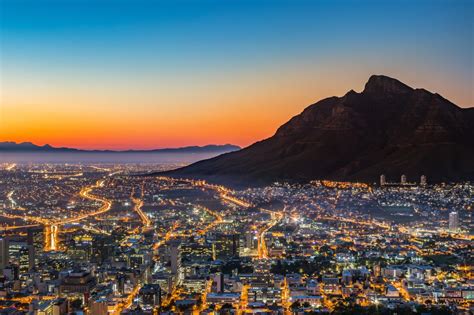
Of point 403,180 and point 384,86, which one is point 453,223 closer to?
point 403,180

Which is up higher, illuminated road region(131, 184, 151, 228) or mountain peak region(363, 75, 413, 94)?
mountain peak region(363, 75, 413, 94)

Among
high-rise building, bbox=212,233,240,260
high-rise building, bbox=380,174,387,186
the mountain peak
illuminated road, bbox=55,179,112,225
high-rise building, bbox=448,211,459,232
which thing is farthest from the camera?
the mountain peak

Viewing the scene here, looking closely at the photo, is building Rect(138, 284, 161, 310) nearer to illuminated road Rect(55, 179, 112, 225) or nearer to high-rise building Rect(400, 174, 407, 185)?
illuminated road Rect(55, 179, 112, 225)

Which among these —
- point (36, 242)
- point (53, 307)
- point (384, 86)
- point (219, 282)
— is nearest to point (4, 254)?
point (36, 242)

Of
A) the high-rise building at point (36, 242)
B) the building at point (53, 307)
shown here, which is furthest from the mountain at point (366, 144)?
the building at point (53, 307)

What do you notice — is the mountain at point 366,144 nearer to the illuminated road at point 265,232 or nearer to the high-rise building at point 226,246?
the illuminated road at point 265,232

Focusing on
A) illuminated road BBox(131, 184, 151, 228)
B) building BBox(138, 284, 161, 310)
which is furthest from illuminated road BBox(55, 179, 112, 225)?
building BBox(138, 284, 161, 310)

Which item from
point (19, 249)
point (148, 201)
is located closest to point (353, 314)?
point (19, 249)
